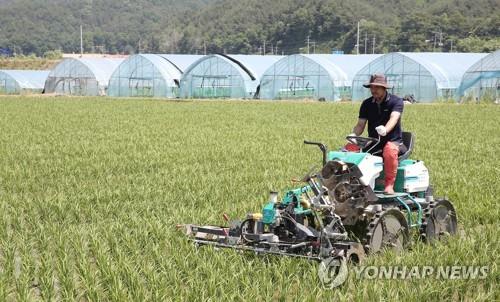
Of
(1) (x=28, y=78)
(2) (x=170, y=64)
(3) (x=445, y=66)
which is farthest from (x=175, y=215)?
(1) (x=28, y=78)

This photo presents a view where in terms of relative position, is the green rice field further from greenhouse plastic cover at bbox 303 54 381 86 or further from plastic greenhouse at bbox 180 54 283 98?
plastic greenhouse at bbox 180 54 283 98

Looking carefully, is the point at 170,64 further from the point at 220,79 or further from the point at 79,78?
the point at 79,78

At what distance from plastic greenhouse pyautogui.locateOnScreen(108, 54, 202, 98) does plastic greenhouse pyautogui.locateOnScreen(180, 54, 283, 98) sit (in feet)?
3.91

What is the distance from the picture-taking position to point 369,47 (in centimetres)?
8600

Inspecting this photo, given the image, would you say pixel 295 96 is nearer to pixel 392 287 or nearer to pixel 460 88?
pixel 460 88

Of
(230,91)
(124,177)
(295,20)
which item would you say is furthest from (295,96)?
(295,20)

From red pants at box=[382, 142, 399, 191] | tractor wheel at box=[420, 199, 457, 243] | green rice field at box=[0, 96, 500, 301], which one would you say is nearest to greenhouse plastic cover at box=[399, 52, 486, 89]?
green rice field at box=[0, 96, 500, 301]

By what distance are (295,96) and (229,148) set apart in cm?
2411

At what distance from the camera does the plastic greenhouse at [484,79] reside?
3062 centimetres

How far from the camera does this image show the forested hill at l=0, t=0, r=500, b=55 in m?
74.7

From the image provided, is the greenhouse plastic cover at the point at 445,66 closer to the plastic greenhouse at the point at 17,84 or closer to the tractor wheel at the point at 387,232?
the plastic greenhouse at the point at 17,84
